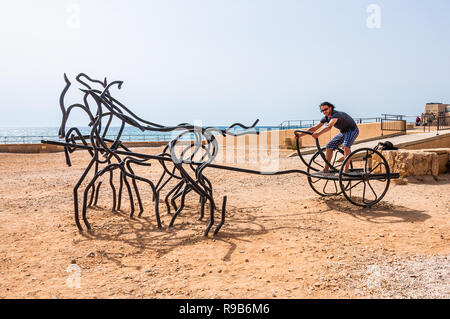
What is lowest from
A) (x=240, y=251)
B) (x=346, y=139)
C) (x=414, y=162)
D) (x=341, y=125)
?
(x=240, y=251)

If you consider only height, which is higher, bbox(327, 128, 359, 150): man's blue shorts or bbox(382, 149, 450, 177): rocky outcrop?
bbox(327, 128, 359, 150): man's blue shorts

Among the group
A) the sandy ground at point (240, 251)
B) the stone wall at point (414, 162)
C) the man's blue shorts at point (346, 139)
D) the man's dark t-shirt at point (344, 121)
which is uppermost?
the man's dark t-shirt at point (344, 121)

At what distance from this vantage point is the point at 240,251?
12.7ft

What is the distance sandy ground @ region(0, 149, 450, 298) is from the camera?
9.73ft

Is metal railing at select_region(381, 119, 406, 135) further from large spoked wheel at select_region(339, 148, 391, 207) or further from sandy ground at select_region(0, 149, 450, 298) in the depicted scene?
sandy ground at select_region(0, 149, 450, 298)

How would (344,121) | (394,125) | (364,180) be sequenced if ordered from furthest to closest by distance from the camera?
1. (394,125)
2. (344,121)
3. (364,180)

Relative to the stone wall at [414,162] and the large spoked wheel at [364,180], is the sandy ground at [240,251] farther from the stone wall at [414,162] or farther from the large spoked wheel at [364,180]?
the stone wall at [414,162]

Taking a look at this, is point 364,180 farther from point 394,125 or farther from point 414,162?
point 394,125

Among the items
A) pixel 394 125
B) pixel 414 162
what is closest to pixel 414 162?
pixel 414 162

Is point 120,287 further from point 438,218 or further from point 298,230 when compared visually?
point 438,218

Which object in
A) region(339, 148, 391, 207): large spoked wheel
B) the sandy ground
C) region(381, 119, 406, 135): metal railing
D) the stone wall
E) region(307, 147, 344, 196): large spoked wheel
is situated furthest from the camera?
region(381, 119, 406, 135): metal railing

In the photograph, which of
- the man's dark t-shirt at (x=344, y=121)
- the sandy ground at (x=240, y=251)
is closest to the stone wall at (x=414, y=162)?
the sandy ground at (x=240, y=251)

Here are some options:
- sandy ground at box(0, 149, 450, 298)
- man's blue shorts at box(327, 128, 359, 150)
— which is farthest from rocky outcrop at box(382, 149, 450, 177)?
man's blue shorts at box(327, 128, 359, 150)

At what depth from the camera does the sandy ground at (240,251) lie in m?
2.96
